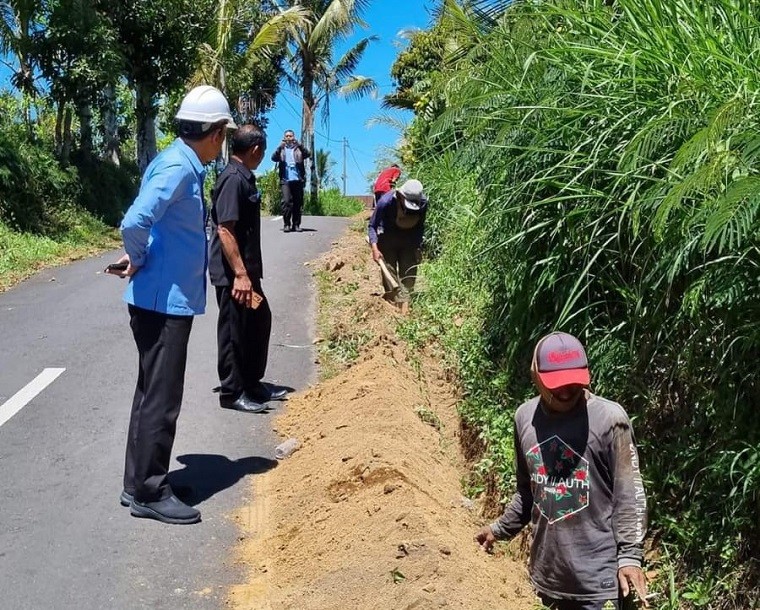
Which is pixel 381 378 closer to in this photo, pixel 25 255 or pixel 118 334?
pixel 118 334

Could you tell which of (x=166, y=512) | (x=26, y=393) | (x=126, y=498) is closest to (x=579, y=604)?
(x=166, y=512)

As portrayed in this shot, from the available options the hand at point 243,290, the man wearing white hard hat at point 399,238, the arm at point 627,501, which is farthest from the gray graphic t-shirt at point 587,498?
the man wearing white hard hat at point 399,238

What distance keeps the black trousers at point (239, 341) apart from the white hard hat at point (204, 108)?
1898 mm

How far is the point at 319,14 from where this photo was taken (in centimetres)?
3525

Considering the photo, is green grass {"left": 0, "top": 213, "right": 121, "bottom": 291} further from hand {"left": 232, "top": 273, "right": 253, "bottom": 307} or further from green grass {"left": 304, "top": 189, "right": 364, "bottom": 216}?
green grass {"left": 304, "top": 189, "right": 364, "bottom": 216}

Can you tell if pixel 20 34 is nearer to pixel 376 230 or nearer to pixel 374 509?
pixel 376 230

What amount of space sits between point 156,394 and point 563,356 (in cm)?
250

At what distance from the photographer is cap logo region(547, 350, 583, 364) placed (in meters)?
3.30

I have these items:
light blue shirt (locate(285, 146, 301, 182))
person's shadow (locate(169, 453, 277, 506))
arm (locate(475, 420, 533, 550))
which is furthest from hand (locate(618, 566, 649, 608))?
light blue shirt (locate(285, 146, 301, 182))

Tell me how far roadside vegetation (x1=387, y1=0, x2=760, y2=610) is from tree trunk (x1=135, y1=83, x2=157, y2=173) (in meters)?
15.4

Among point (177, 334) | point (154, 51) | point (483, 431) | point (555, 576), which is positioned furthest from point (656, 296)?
point (154, 51)

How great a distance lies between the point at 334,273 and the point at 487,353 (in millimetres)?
6307

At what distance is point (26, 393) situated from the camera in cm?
729

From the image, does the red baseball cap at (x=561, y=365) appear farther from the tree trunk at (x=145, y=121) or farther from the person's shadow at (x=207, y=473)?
the tree trunk at (x=145, y=121)
